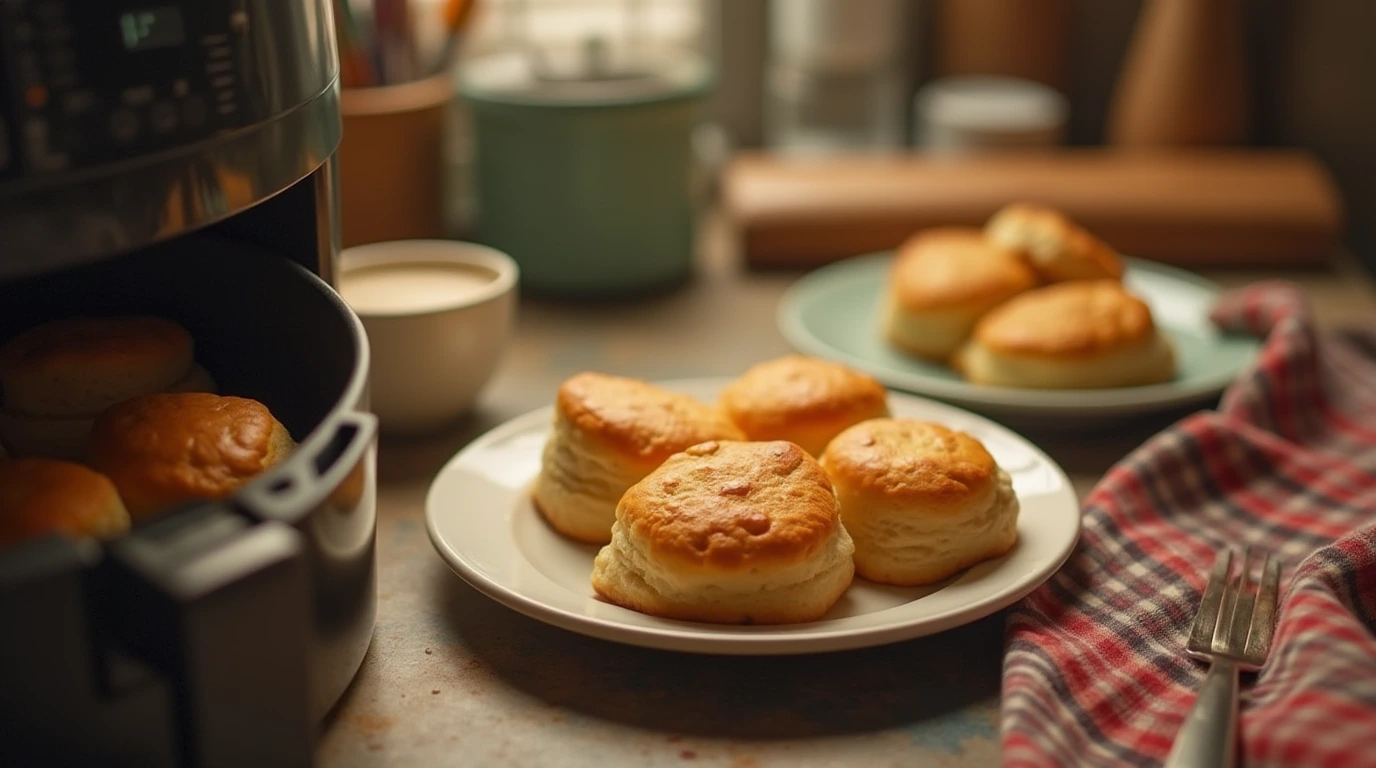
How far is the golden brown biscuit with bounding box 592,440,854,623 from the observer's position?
758 mm

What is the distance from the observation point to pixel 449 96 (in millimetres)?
1486

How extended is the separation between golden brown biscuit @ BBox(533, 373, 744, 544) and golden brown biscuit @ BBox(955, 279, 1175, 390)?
1.15 ft

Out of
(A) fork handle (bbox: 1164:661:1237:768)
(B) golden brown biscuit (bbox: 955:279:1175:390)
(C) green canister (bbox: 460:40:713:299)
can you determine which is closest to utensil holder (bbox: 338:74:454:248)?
(C) green canister (bbox: 460:40:713:299)

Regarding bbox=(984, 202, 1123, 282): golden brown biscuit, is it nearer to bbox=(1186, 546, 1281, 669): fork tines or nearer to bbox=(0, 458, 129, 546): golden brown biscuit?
bbox=(1186, 546, 1281, 669): fork tines

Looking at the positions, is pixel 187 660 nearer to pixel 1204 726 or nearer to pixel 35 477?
pixel 35 477

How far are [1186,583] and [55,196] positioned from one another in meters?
0.71

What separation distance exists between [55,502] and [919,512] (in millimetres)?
491

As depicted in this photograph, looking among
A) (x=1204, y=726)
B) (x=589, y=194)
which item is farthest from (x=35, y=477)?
(x=589, y=194)

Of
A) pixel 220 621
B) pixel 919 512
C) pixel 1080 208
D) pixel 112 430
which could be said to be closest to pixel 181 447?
pixel 112 430

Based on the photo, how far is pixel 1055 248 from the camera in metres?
1.34

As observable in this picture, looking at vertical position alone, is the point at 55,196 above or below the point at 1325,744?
above

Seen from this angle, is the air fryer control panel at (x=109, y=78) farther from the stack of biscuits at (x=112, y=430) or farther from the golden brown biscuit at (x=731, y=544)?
the golden brown biscuit at (x=731, y=544)

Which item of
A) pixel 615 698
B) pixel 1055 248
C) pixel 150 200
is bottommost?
pixel 615 698

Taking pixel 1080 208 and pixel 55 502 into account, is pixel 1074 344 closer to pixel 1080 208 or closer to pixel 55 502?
pixel 1080 208
